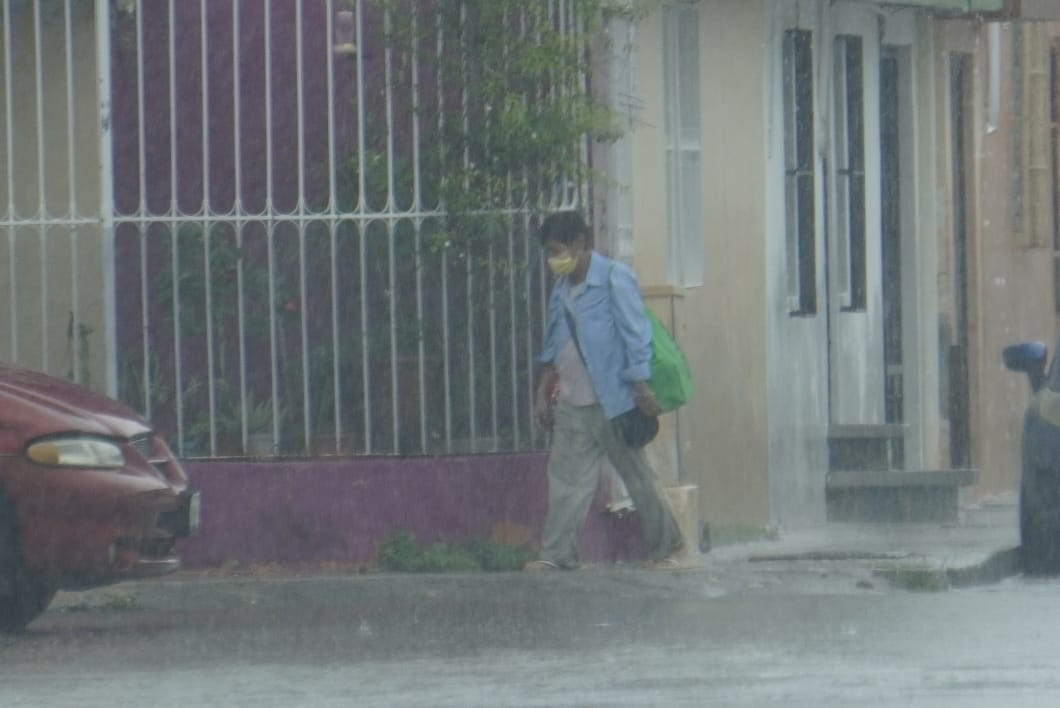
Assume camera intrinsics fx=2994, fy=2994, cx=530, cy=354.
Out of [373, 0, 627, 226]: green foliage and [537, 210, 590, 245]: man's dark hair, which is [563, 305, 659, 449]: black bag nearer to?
[537, 210, 590, 245]: man's dark hair

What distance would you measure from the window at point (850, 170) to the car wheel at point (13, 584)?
7.96 meters

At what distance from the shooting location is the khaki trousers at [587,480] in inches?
528

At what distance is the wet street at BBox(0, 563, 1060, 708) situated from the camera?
9.09 m

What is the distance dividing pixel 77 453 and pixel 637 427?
3210 millimetres

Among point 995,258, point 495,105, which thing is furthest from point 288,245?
point 995,258

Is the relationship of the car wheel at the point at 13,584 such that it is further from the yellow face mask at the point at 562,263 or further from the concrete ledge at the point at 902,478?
the concrete ledge at the point at 902,478

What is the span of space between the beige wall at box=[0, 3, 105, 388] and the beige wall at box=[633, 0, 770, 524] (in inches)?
122

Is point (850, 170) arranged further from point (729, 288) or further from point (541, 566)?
point (541, 566)

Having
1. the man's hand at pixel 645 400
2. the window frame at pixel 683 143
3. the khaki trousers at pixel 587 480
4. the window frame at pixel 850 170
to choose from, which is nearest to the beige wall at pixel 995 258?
the window frame at pixel 850 170

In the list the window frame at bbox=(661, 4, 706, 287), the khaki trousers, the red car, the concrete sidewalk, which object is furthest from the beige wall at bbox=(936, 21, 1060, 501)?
the red car

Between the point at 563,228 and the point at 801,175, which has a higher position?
the point at 801,175

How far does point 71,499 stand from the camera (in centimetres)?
1105

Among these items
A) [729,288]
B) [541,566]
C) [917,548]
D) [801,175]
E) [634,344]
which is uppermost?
[801,175]

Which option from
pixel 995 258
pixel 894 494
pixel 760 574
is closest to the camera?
pixel 760 574
